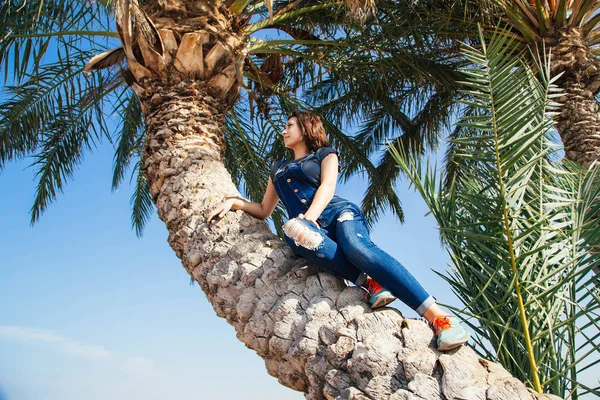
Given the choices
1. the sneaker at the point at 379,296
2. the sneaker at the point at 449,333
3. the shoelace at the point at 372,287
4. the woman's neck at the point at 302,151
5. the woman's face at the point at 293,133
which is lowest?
the sneaker at the point at 449,333

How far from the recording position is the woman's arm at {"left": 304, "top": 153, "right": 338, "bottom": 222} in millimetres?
3119

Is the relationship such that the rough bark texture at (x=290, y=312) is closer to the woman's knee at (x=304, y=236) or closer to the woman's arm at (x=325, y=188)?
the woman's knee at (x=304, y=236)

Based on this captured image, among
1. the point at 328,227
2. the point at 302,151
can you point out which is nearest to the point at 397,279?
the point at 328,227

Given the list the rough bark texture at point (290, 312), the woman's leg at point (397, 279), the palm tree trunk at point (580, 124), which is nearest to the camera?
the rough bark texture at point (290, 312)

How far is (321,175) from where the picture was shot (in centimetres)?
338

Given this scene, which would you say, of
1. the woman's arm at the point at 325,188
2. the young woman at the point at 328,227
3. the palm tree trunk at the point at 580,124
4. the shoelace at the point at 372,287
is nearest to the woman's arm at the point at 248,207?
the young woman at the point at 328,227

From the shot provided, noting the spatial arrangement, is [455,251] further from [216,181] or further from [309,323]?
[216,181]

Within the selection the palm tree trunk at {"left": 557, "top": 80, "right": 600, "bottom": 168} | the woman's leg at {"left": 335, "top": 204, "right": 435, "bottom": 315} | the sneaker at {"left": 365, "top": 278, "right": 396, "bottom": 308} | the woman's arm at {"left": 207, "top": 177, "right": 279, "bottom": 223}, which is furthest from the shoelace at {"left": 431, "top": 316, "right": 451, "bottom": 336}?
the palm tree trunk at {"left": 557, "top": 80, "right": 600, "bottom": 168}

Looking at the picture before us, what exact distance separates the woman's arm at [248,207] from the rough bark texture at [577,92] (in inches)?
170

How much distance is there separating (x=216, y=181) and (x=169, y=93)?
3.55 ft

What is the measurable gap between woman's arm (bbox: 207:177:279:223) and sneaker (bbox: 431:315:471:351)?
4.72 feet

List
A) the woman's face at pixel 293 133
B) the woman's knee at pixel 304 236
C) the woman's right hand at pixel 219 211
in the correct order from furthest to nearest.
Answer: the woman's face at pixel 293 133 → the woman's right hand at pixel 219 211 → the woman's knee at pixel 304 236

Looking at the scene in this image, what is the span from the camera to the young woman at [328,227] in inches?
110

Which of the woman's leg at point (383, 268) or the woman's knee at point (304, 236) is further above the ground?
the woman's knee at point (304, 236)
